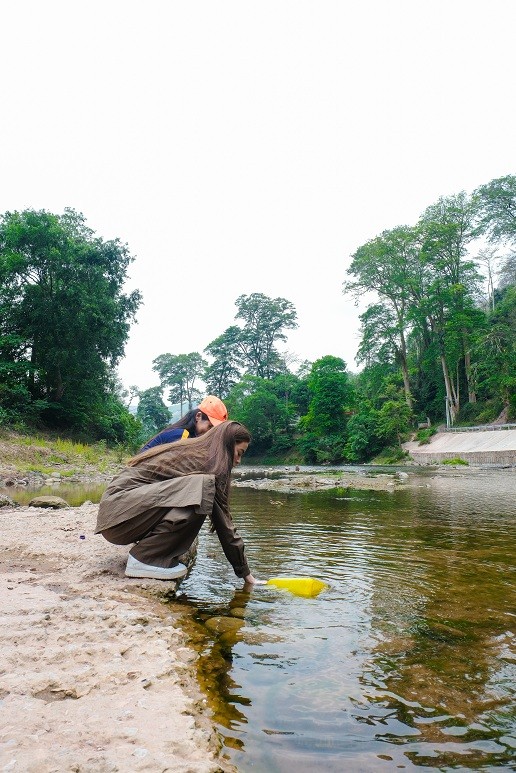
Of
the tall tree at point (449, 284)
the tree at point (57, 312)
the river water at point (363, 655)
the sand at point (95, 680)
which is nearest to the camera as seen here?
the sand at point (95, 680)

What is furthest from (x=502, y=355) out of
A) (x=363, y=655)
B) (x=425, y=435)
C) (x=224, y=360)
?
(x=224, y=360)

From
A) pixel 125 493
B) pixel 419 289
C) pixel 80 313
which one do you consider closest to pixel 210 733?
pixel 125 493

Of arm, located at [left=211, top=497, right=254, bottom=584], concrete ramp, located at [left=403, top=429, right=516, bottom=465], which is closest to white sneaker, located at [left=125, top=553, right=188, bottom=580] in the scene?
arm, located at [left=211, top=497, right=254, bottom=584]

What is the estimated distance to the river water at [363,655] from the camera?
5.65ft

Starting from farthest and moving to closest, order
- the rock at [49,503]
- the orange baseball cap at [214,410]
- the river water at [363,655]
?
1. the rock at [49,503]
2. the orange baseball cap at [214,410]
3. the river water at [363,655]

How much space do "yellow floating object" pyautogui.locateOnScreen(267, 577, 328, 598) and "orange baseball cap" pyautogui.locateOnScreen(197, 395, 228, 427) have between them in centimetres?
125

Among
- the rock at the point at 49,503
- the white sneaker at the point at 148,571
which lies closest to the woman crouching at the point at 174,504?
the white sneaker at the point at 148,571

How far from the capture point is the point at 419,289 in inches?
1500

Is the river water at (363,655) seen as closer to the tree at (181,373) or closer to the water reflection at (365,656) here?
the water reflection at (365,656)

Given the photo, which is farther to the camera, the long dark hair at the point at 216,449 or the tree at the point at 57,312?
the tree at the point at 57,312

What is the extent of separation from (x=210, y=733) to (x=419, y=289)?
39.2 metres

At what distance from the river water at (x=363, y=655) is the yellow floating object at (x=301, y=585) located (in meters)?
0.07

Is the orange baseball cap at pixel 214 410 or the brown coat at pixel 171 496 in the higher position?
the orange baseball cap at pixel 214 410

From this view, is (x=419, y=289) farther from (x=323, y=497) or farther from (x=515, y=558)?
(x=515, y=558)
